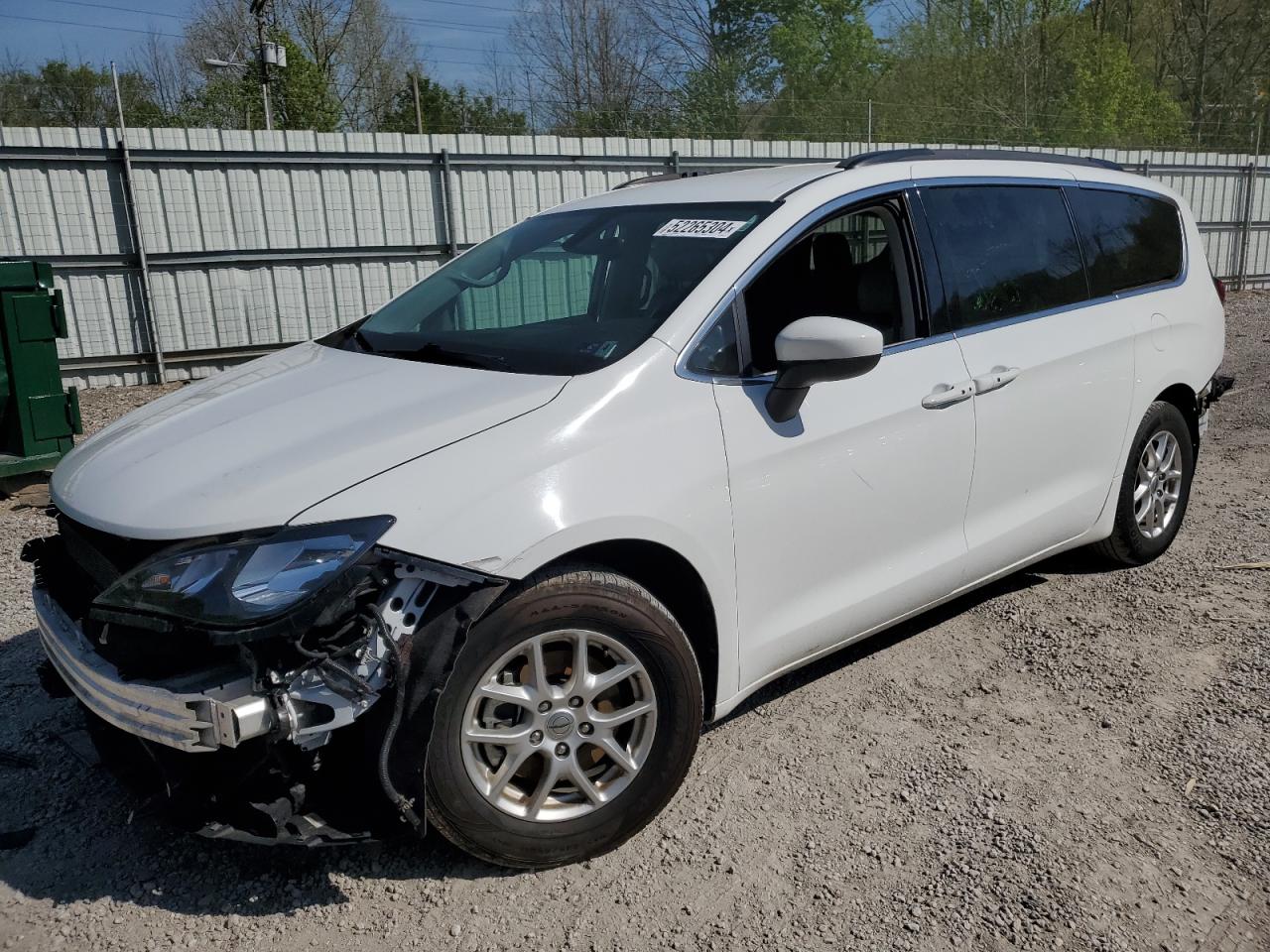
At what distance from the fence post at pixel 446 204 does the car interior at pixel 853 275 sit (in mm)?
8912

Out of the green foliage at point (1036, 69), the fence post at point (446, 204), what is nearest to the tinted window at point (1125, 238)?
the fence post at point (446, 204)

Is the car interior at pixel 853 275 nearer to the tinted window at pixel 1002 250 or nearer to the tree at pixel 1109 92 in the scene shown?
the tinted window at pixel 1002 250

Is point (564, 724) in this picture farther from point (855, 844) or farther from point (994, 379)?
point (994, 379)

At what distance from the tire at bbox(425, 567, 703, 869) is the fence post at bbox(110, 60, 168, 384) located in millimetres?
9513

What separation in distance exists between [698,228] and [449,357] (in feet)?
2.94

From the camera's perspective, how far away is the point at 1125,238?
172 inches

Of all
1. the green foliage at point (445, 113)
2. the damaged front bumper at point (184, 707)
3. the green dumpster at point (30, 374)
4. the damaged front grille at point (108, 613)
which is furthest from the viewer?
the green foliage at point (445, 113)

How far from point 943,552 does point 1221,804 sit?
3.56ft

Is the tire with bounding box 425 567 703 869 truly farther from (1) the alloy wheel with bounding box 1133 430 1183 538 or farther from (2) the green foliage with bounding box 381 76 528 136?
(2) the green foliage with bounding box 381 76 528 136

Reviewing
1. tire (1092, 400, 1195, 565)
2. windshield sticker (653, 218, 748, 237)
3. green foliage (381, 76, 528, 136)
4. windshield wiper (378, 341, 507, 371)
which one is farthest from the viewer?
green foliage (381, 76, 528, 136)

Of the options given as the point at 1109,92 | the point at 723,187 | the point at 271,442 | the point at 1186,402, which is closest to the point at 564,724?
the point at 271,442

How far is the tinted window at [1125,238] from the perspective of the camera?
4203mm

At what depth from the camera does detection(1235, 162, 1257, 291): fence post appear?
17.7 metres

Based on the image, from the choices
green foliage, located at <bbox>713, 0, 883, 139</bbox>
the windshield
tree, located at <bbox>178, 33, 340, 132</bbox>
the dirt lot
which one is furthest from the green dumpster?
green foliage, located at <bbox>713, 0, 883, 139</bbox>
